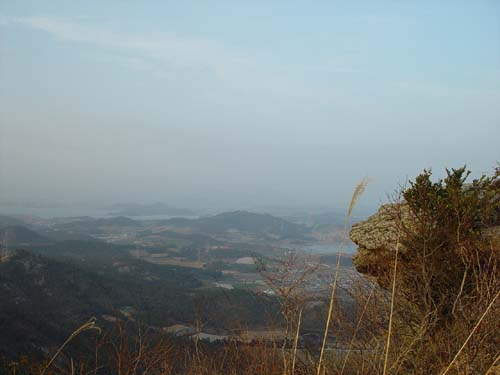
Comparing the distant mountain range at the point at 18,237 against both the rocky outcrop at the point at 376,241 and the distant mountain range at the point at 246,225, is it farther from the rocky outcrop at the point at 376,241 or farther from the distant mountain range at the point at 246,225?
the rocky outcrop at the point at 376,241

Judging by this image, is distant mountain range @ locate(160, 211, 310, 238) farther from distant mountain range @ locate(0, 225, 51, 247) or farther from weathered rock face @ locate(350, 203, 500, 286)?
weathered rock face @ locate(350, 203, 500, 286)

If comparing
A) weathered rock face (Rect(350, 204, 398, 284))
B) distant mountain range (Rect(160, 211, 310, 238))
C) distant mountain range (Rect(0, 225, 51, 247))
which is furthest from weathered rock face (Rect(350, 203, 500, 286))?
distant mountain range (Rect(160, 211, 310, 238))

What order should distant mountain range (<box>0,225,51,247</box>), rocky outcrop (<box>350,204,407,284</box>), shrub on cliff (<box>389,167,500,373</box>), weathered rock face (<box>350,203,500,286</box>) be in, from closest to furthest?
shrub on cliff (<box>389,167,500,373</box>) < weathered rock face (<box>350,203,500,286</box>) < rocky outcrop (<box>350,204,407,284</box>) < distant mountain range (<box>0,225,51,247</box>)

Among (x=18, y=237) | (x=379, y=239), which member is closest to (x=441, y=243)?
(x=379, y=239)

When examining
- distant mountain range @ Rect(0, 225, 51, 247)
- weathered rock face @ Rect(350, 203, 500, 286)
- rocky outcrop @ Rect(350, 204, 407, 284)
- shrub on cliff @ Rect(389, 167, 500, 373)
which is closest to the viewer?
shrub on cliff @ Rect(389, 167, 500, 373)

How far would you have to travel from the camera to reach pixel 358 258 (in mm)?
10266

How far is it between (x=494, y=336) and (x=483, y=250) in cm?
287

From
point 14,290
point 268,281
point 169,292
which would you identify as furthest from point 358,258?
point 169,292

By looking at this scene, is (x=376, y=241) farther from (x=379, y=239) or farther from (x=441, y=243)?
(x=441, y=243)

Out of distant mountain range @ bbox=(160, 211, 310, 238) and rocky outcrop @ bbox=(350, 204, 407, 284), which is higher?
rocky outcrop @ bbox=(350, 204, 407, 284)

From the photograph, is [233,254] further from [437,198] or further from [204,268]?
[437,198]

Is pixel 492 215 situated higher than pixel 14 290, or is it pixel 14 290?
pixel 492 215

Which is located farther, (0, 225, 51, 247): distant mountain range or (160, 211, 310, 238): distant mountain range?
(160, 211, 310, 238): distant mountain range

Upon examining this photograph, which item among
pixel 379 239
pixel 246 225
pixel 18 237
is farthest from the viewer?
pixel 246 225
